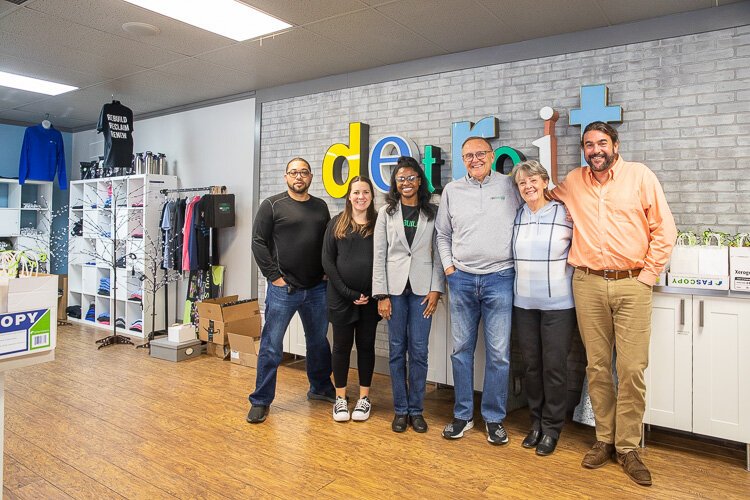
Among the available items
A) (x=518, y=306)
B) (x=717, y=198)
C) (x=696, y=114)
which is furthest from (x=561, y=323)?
(x=696, y=114)

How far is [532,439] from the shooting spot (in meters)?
2.89

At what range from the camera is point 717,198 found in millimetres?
3143

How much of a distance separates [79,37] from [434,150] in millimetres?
2762

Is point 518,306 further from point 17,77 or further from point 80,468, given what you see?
point 17,77

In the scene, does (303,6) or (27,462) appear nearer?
(27,462)

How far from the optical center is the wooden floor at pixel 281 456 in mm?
2406

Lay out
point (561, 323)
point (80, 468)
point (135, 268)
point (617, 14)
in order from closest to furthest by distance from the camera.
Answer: point (80, 468), point (561, 323), point (617, 14), point (135, 268)

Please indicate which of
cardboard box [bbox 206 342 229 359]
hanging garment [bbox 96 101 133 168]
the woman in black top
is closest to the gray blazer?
the woman in black top

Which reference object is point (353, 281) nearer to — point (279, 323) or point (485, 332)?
point (279, 323)

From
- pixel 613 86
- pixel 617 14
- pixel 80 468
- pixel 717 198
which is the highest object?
pixel 617 14

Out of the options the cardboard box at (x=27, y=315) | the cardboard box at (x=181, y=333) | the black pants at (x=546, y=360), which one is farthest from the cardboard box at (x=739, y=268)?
the cardboard box at (x=181, y=333)

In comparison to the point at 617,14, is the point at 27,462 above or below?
below

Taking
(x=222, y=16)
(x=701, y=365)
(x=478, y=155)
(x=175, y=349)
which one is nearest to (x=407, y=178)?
(x=478, y=155)

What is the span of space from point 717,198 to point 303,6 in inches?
108
